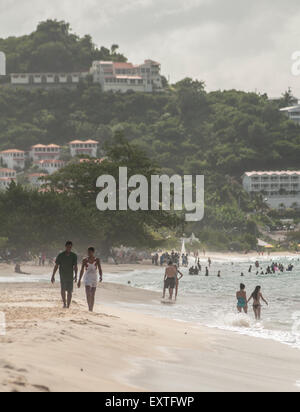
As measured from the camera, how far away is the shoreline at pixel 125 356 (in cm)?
1037

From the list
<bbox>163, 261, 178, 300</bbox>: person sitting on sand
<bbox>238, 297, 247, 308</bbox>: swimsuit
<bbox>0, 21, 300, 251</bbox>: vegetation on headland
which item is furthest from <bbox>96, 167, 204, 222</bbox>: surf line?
<bbox>238, 297, 247, 308</bbox>: swimsuit

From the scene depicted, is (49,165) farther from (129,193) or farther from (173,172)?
(129,193)

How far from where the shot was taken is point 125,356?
13.0 m

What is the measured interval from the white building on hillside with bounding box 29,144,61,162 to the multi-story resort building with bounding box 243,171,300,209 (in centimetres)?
4666

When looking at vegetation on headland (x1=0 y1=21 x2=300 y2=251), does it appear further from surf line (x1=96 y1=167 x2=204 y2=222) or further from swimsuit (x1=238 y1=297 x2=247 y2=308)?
swimsuit (x1=238 y1=297 x2=247 y2=308)

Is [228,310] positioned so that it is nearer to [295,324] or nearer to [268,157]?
[295,324]

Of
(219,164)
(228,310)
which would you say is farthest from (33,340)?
(219,164)

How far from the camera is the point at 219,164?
7047 inches

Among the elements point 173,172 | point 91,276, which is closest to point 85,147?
point 173,172

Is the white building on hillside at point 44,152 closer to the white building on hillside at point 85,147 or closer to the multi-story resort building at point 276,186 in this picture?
the white building on hillside at point 85,147

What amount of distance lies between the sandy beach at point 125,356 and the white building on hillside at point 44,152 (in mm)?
168572

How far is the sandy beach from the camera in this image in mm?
10359

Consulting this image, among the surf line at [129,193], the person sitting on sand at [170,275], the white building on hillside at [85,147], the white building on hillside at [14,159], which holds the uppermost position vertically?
the white building on hillside at [85,147]

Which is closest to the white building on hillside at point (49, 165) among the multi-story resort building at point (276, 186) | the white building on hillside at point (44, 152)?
the white building on hillside at point (44, 152)
